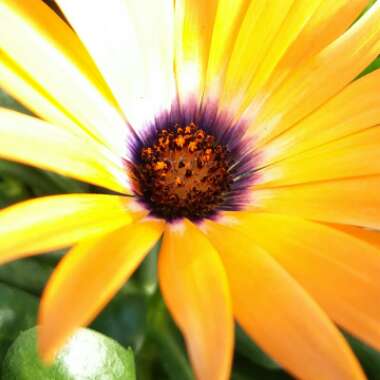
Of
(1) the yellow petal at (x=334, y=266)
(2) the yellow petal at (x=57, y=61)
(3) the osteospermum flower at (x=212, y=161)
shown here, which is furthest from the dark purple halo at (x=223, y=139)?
(1) the yellow petal at (x=334, y=266)

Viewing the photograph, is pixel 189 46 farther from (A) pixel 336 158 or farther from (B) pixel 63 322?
(B) pixel 63 322

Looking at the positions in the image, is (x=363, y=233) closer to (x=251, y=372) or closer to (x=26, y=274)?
(x=251, y=372)

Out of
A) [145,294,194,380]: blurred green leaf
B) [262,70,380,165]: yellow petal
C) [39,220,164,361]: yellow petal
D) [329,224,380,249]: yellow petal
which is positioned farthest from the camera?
[145,294,194,380]: blurred green leaf

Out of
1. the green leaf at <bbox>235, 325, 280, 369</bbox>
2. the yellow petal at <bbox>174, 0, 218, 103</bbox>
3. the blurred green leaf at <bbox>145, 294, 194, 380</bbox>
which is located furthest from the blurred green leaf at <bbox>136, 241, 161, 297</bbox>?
the yellow petal at <bbox>174, 0, 218, 103</bbox>

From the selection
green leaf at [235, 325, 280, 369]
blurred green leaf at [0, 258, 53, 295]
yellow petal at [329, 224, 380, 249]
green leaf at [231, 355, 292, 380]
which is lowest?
green leaf at [231, 355, 292, 380]

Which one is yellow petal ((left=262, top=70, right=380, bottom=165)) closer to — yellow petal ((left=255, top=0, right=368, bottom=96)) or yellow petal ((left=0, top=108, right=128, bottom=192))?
yellow petal ((left=255, top=0, right=368, bottom=96))
